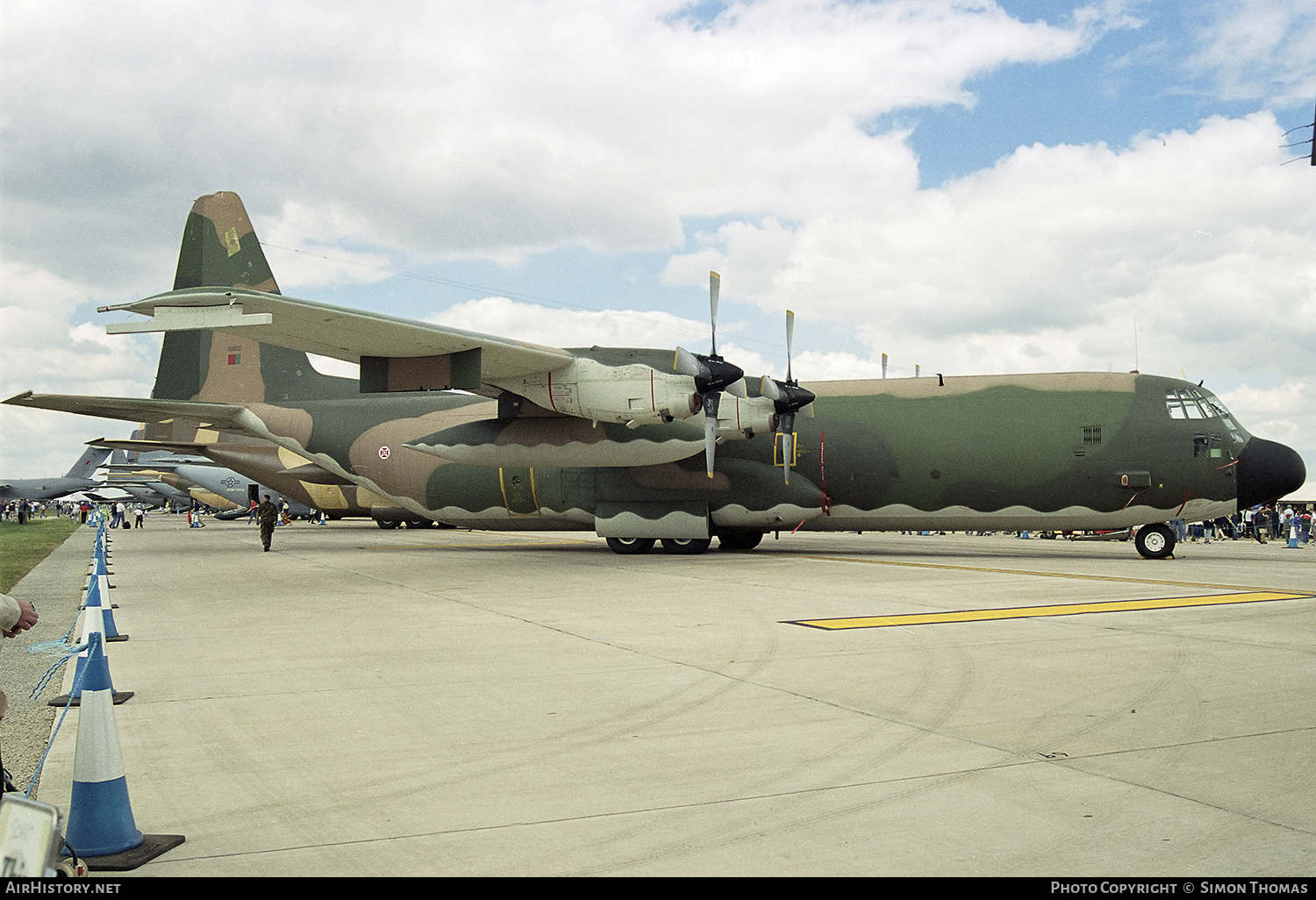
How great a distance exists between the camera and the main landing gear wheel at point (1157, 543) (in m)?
20.8

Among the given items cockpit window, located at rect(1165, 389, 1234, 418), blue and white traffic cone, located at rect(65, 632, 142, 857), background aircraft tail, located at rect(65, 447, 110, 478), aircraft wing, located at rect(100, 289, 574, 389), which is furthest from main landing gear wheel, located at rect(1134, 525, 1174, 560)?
background aircraft tail, located at rect(65, 447, 110, 478)

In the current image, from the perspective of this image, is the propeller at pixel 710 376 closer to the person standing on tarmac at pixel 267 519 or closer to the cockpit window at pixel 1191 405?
the cockpit window at pixel 1191 405

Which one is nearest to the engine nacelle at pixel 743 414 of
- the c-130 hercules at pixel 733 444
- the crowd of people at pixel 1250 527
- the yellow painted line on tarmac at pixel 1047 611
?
the c-130 hercules at pixel 733 444

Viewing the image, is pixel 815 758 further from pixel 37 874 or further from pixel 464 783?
pixel 37 874

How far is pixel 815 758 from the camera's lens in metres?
5.24

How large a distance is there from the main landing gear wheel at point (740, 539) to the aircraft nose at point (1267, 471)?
10.5 metres

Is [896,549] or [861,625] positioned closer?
[861,625]

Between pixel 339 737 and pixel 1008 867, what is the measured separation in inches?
157

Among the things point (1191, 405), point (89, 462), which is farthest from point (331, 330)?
point (89, 462)

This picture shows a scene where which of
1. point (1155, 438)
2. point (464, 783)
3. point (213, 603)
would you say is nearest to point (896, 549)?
point (1155, 438)

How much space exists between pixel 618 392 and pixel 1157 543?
490 inches

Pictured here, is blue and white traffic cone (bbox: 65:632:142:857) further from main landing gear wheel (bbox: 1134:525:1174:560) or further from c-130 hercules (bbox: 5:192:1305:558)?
main landing gear wheel (bbox: 1134:525:1174:560)

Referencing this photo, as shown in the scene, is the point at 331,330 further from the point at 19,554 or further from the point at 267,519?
the point at 19,554

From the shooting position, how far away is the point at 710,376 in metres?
18.7
